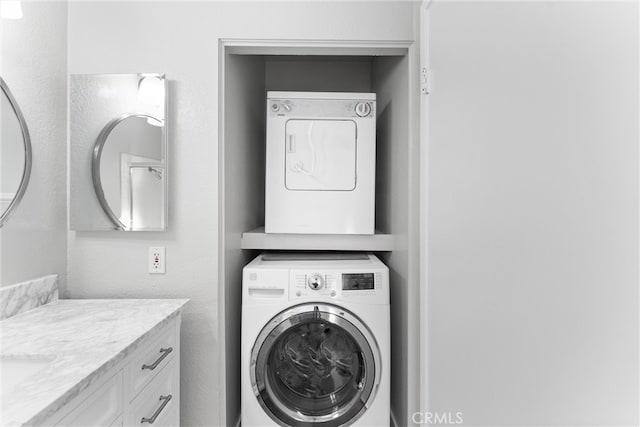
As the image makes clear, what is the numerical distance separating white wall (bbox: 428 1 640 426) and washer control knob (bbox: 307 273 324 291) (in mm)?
651

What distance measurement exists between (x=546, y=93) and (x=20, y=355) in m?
1.52

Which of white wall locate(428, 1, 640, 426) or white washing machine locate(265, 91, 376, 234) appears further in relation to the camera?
white washing machine locate(265, 91, 376, 234)

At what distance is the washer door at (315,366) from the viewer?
5.93ft

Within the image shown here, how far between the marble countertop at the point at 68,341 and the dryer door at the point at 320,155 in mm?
850

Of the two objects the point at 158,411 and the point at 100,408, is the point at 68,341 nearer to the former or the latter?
the point at 100,408

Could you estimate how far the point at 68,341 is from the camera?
115cm

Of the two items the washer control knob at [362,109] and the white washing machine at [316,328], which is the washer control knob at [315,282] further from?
the washer control knob at [362,109]

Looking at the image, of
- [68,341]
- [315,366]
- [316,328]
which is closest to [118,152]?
[68,341]

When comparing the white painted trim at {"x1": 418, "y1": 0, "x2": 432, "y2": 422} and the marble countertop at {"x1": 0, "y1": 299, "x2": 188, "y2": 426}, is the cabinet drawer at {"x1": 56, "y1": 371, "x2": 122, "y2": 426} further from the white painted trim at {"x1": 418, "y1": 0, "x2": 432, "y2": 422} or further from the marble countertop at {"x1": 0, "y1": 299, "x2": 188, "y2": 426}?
the white painted trim at {"x1": 418, "y1": 0, "x2": 432, "y2": 422}

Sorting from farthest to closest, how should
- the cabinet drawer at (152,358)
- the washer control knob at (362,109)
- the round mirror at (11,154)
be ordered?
the washer control knob at (362,109), the round mirror at (11,154), the cabinet drawer at (152,358)

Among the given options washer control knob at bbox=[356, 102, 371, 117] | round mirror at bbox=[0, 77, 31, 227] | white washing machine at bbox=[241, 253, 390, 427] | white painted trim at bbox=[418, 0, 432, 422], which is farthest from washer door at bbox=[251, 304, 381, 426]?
round mirror at bbox=[0, 77, 31, 227]

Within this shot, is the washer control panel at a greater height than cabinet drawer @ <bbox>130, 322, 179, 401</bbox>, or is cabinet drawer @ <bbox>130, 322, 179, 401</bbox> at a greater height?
the washer control panel

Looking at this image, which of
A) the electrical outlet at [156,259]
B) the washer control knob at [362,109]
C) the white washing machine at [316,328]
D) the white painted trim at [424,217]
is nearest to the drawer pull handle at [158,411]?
the white washing machine at [316,328]

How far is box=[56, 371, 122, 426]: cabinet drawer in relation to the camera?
923mm
